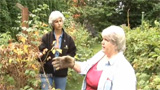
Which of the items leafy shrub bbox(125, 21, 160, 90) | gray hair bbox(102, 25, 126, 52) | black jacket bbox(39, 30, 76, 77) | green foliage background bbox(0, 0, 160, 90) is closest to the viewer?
gray hair bbox(102, 25, 126, 52)

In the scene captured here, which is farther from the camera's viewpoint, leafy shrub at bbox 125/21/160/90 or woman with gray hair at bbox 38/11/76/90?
leafy shrub at bbox 125/21/160/90

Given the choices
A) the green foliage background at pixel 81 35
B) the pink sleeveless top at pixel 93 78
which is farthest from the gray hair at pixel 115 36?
the green foliage background at pixel 81 35

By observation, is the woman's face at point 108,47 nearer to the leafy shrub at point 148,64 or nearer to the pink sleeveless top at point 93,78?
the pink sleeveless top at point 93,78

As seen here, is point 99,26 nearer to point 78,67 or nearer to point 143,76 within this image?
point 143,76

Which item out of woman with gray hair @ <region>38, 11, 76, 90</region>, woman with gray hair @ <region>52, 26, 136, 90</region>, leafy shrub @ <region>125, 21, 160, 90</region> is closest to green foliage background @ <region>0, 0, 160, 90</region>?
leafy shrub @ <region>125, 21, 160, 90</region>

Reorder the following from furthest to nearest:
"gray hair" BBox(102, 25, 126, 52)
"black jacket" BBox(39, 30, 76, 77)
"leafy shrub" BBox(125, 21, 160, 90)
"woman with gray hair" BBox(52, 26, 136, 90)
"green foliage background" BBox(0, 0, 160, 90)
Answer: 1. "leafy shrub" BBox(125, 21, 160, 90)
2. "green foliage background" BBox(0, 0, 160, 90)
3. "black jacket" BBox(39, 30, 76, 77)
4. "gray hair" BBox(102, 25, 126, 52)
5. "woman with gray hair" BBox(52, 26, 136, 90)

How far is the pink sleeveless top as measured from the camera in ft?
8.07

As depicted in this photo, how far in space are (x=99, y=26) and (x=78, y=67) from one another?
15.4 m

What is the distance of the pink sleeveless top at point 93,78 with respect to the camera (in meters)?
2.46

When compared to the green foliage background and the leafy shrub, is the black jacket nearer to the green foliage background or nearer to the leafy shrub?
the green foliage background

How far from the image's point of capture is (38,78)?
156 inches

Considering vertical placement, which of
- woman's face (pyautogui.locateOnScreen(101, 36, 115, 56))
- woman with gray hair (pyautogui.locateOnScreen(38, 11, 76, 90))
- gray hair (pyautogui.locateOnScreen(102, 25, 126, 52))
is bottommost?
woman with gray hair (pyautogui.locateOnScreen(38, 11, 76, 90))

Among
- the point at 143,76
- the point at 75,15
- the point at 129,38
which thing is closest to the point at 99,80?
the point at 143,76

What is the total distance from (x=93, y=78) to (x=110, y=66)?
214 mm
